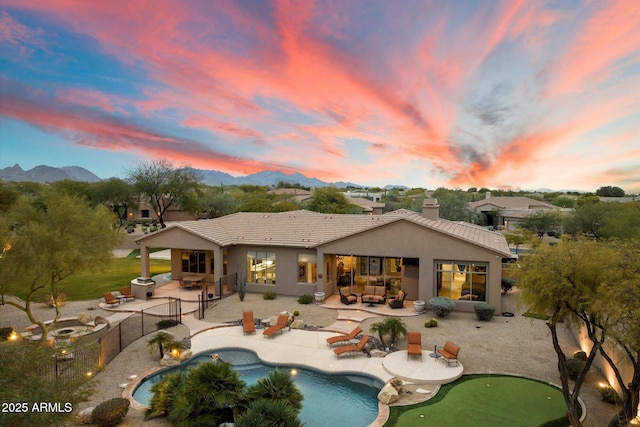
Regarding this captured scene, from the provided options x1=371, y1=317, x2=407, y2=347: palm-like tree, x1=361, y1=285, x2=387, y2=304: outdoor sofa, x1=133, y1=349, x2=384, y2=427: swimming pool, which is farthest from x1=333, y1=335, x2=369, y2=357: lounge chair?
x1=361, y1=285, x2=387, y2=304: outdoor sofa

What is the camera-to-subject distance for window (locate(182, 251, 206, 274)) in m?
28.5

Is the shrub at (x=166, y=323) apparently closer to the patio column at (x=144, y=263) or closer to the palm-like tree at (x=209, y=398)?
the patio column at (x=144, y=263)

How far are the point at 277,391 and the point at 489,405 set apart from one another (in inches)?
269

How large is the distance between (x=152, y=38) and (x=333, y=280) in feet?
67.8

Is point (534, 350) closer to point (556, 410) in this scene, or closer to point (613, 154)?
point (556, 410)

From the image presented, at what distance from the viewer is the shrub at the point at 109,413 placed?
1023 centimetres

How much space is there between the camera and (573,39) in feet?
69.7

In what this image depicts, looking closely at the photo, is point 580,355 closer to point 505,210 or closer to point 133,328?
point 133,328

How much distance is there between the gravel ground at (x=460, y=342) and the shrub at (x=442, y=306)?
1.37 feet

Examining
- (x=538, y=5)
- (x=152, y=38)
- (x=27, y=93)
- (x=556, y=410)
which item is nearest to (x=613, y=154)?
(x=538, y=5)

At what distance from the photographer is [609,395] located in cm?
1132

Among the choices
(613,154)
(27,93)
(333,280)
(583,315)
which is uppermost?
(27,93)

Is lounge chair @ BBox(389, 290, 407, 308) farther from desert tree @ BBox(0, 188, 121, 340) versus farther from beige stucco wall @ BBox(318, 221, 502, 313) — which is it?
desert tree @ BBox(0, 188, 121, 340)

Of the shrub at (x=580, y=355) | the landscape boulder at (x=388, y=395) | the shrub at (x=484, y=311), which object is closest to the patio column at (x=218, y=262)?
the landscape boulder at (x=388, y=395)
